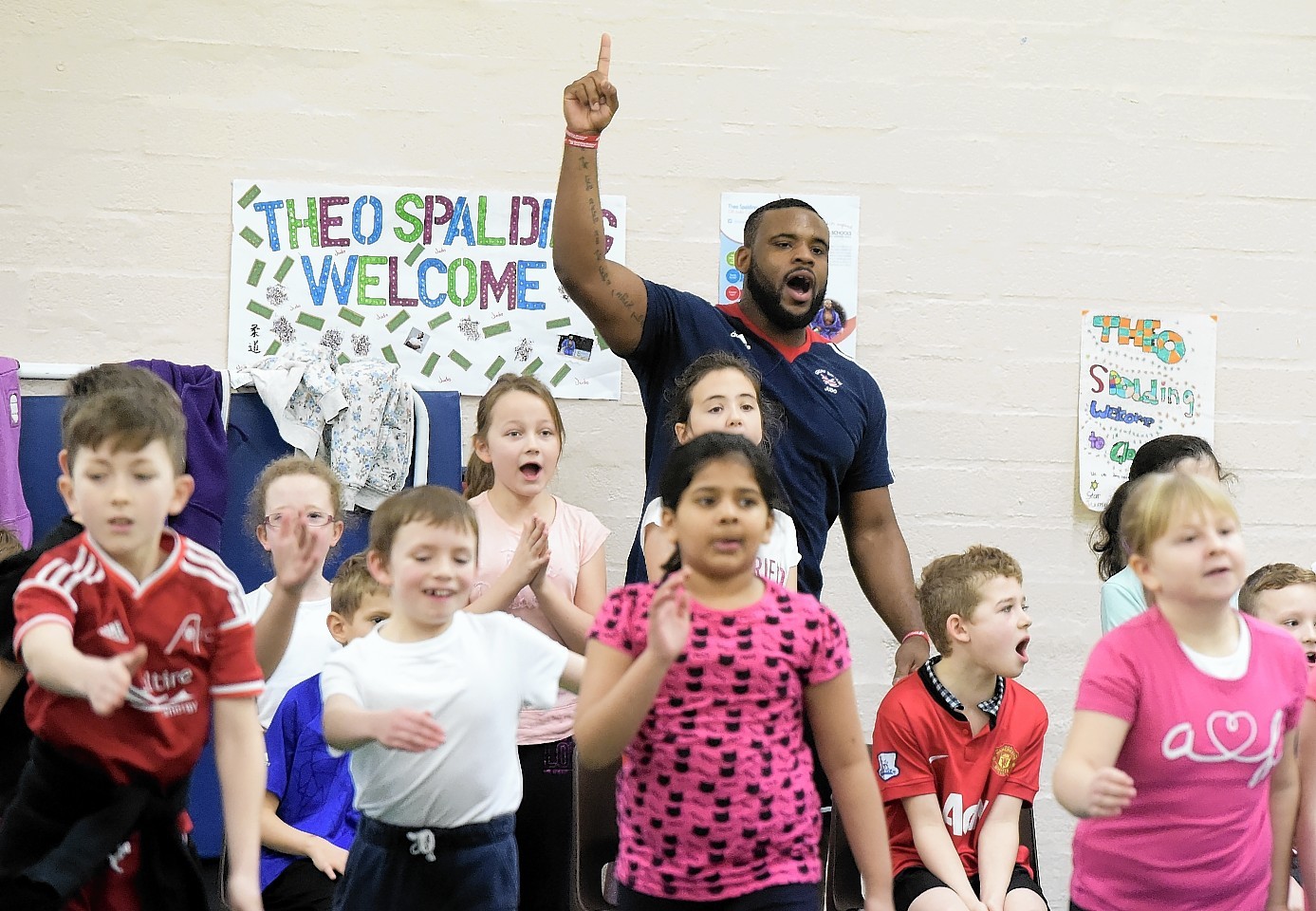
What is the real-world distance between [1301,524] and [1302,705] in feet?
7.13

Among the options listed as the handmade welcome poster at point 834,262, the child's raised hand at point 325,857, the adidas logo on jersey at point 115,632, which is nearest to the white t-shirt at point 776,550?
the child's raised hand at point 325,857

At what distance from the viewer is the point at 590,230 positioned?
2887 millimetres

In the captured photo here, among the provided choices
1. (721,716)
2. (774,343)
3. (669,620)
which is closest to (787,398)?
(774,343)

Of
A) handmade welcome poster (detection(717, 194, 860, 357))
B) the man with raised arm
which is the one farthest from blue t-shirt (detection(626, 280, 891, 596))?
handmade welcome poster (detection(717, 194, 860, 357))

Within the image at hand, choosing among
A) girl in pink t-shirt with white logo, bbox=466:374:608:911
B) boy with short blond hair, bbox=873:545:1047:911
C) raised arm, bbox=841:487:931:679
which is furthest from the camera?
raised arm, bbox=841:487:931:679

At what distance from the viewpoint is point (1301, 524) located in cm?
419

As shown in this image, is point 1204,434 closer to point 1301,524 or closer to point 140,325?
point 1301,524

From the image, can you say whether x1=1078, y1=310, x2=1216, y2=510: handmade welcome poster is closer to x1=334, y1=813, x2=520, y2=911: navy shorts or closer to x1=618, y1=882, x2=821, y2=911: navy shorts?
x1=618, y1=882, x2=821, y2=911: navy shorts

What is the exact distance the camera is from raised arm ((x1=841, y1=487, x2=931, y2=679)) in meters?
3.29

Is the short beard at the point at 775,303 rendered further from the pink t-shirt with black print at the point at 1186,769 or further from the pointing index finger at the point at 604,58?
the pink t-shirt with black print at the point at 1186,769

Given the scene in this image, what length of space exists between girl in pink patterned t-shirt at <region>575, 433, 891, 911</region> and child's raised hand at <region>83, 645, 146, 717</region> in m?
0.63

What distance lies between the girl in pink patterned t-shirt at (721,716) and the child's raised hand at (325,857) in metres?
0.81

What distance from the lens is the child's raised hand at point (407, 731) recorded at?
1976 mm

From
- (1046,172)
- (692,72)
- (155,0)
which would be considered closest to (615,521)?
(692,72)
